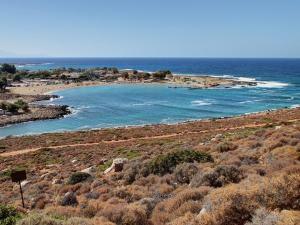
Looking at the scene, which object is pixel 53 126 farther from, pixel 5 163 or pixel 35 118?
pixel 5 163

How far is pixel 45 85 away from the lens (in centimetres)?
12112

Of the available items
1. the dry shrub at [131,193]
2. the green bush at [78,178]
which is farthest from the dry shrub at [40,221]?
the green bush at [78,178]

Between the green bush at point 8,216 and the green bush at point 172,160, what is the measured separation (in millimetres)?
6598

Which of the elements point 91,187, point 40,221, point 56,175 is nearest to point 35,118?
point 56,175

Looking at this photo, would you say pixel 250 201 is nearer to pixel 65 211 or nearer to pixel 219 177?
pixel 219 177

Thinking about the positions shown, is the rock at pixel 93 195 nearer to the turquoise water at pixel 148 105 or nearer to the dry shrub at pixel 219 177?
the dry shrub at pixel 219 177

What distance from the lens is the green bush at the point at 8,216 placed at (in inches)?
378

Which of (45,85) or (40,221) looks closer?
(40,221)

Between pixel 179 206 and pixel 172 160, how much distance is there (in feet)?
20.6

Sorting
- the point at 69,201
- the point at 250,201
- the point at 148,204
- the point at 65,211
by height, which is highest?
the point at 250,201

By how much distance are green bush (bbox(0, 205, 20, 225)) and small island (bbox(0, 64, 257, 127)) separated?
55137mm

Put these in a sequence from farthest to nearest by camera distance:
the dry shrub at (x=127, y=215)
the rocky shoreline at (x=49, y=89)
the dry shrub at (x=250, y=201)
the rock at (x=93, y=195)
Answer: the rocky shoreline at (x=49, y=89), the rock at (x=93, y=195), the dry shrub at (x=127, y=215), the dry shrub at (x=250, y=201)

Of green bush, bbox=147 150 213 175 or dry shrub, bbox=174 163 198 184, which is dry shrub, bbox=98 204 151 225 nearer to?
dry shrub, bbox=174 163 198 184

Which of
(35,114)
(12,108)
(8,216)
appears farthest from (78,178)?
(12,108)
